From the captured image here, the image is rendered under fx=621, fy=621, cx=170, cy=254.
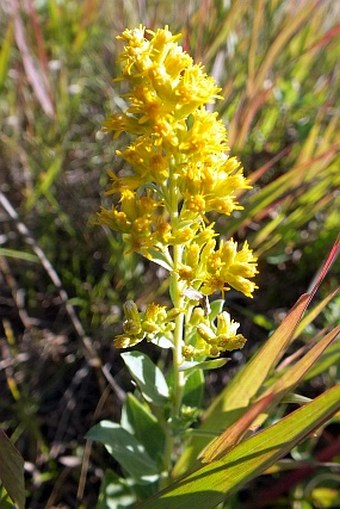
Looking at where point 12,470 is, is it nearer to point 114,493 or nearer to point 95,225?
point 114,493

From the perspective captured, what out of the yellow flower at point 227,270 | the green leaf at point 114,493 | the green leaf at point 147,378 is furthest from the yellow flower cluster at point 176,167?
the green leaf at point 114,493

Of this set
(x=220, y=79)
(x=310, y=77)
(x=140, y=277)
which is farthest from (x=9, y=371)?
(x=310, y=77)

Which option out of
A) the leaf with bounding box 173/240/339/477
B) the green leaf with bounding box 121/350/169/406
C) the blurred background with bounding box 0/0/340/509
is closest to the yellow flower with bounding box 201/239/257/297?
the leaf with bounding box 173/240/339/477

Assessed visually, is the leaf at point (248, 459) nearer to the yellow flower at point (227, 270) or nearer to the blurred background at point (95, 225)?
the yellow flower at point (227, 270)

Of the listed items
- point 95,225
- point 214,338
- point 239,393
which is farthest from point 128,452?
point 95,225

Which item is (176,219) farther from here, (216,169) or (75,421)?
(75,421)

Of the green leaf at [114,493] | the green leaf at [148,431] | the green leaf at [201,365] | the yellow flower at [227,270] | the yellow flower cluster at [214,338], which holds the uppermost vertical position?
the yellow flower at [227,270]

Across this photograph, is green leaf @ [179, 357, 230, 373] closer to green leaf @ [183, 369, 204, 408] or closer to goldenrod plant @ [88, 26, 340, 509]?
goldenrod plant @ [88, 26, 340, 509]
